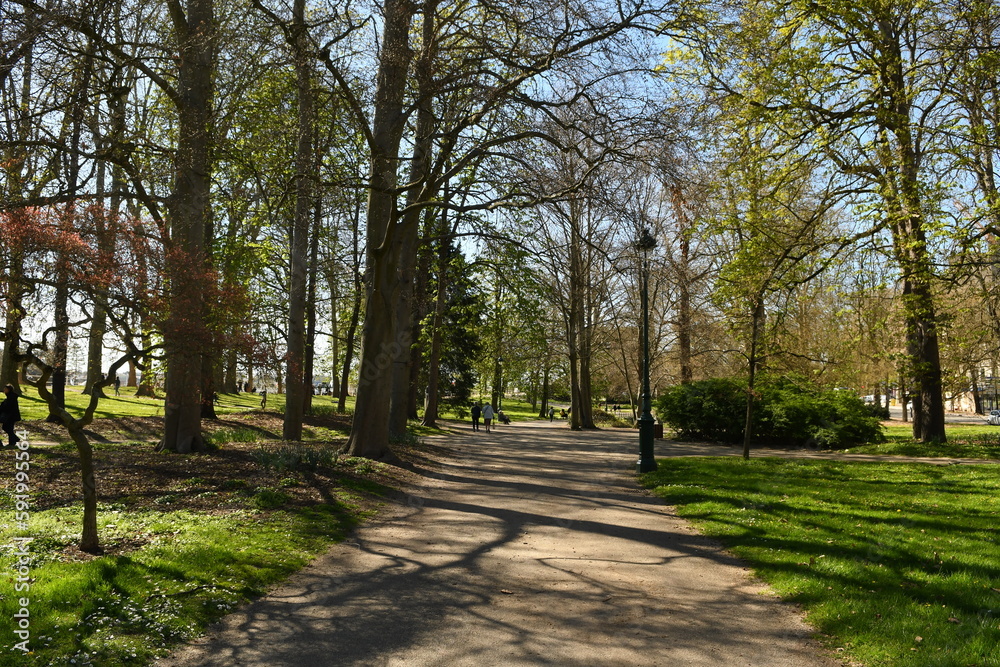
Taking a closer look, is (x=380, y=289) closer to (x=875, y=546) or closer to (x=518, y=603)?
(x=518, y=603)

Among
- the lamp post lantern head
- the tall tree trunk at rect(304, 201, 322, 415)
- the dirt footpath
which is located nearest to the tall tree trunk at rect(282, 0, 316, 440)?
the tall tree trunk at rect(304, 201, 322, 415)

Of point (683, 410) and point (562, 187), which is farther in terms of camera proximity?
point (683, 410)

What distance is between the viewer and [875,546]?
8297 millimetres

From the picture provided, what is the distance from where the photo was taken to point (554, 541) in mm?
9281

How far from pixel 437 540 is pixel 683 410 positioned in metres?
20.6

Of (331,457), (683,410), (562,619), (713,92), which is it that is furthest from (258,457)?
(683,410)

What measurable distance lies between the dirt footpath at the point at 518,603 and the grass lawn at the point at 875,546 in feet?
1.24

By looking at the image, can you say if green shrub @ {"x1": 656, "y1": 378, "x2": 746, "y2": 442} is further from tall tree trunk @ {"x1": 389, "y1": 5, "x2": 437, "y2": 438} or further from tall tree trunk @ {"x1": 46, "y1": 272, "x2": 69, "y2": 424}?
tall tree trunk @ {"x1": 46, "y1": 272, "x2": 69, "y2": 424}

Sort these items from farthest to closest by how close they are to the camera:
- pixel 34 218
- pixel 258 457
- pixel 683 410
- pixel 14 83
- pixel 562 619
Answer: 1. pixel 683 410
2. pixel 258 457
3. pixel 14 83
4. pixel 34 218
5. pixel 562 619

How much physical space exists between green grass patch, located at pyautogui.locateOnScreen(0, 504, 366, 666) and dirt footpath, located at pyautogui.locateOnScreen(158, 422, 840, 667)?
0.91 ft

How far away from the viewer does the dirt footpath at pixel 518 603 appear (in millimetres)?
5348

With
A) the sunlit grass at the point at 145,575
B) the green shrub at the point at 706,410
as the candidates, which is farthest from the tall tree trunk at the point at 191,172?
the green shrub at the point at 706,410

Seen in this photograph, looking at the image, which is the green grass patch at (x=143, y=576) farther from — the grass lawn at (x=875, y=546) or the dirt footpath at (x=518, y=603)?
the grass lawn at (x=875, y=546)

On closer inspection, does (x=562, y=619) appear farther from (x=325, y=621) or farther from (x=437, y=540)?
(x=437, y=540)
